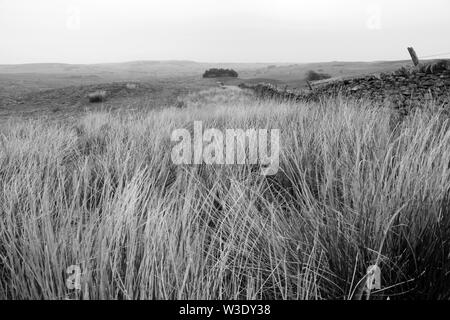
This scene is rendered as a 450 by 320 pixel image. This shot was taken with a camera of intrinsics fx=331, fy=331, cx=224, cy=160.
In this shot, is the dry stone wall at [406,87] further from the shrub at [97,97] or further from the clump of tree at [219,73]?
the clump of tree at [219,73]

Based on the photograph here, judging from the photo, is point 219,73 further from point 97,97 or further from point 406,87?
point 406,87

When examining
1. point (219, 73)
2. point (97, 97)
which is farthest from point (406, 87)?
point (219, 73)

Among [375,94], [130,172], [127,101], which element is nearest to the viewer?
[130,172]

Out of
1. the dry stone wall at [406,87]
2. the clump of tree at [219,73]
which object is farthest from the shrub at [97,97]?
the clump of tree at [219,73]

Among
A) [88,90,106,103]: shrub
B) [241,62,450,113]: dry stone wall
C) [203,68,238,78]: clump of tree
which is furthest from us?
[203,68,238,78]: clump of tree

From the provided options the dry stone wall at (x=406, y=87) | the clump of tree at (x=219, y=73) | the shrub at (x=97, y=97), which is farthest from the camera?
the clump of tree at (x=219, y=73)

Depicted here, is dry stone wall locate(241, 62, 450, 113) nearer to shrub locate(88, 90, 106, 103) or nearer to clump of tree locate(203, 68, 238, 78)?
shrub locate(88, 90, 106, 103)

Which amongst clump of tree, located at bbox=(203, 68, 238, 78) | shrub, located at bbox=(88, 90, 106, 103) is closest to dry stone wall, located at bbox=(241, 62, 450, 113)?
shrub, located at bbox=(88, 90, 106, 103)

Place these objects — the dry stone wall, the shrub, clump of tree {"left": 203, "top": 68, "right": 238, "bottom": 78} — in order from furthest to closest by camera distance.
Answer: clump of tree {"left": 203, "top": 68, "right": 238, "bottom": 78} < the shrub < the dry stone wall

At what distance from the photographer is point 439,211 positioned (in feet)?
4.39

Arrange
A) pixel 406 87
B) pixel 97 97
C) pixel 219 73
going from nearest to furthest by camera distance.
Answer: pixel 406 87 < pixel 97 97 < pixel 219 73
